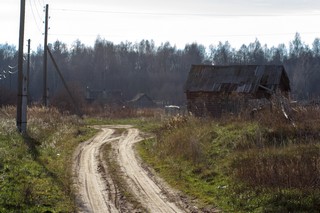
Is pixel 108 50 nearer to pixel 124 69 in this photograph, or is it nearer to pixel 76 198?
pixel 124 69

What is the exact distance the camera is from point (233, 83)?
36.6 metres

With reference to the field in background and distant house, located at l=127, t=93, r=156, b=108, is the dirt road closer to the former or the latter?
the field in background

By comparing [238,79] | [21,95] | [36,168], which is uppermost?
[238,79]

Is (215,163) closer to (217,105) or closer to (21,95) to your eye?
(21,95)

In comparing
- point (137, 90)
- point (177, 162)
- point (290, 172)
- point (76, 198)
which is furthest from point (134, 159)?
point (137, 90)

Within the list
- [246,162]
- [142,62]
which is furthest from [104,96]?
[246,162]

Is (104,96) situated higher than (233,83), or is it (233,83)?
(233,83)

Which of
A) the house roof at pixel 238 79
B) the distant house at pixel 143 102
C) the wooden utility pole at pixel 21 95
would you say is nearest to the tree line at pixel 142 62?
the distant house at pixel 143 102

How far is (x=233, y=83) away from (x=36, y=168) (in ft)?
80.4

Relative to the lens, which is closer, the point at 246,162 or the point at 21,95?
the point at 246,162

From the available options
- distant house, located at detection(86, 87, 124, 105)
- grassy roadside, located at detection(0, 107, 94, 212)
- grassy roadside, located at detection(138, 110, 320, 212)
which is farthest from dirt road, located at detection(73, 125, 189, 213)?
distant house, located at detection(86, 87, 124, 105)

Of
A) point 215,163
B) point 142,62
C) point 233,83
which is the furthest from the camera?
point 142,62

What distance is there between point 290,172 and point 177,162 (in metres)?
5.96

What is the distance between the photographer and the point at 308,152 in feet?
42.8
